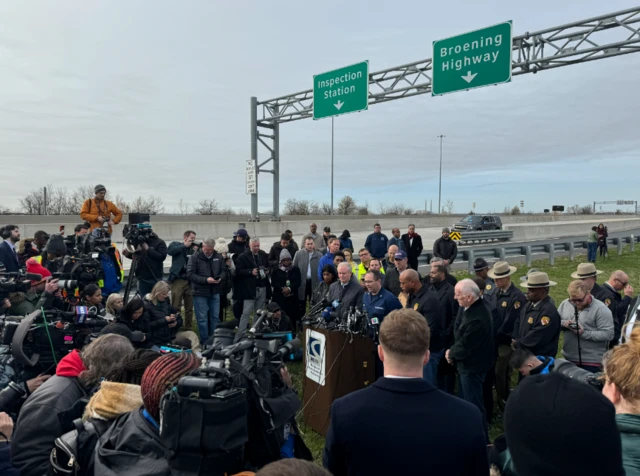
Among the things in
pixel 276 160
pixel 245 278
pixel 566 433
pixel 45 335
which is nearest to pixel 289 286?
pixel 245 278

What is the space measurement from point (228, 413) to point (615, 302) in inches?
253

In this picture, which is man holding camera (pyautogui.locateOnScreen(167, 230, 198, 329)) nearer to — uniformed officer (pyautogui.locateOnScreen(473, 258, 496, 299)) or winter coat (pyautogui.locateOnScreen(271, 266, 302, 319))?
winter coat (pyautogui.locateOnScreen(271, 266, 302, 319))

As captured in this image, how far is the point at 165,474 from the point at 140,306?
368 centimetres

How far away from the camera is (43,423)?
267 cm

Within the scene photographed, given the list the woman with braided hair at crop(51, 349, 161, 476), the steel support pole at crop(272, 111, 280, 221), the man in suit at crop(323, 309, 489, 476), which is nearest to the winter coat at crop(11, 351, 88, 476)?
the woman with braided hair at crop(51, 349, 161, 476)

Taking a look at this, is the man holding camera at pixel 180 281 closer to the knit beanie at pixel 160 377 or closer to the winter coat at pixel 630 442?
the knit beanie at pixel 160 377

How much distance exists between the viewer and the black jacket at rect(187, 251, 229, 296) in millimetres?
7914

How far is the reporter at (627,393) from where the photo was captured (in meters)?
1.78

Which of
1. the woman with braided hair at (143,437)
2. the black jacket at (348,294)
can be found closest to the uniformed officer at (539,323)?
the black jacket at (348,294)

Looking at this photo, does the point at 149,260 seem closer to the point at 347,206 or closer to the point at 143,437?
the point at 143,437

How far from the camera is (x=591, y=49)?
39.5 feet

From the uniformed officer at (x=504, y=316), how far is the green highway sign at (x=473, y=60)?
8694 millimetres

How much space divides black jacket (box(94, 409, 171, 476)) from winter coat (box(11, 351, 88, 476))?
2.13 ft

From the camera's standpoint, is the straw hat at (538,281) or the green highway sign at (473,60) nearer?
the straw hat at (538,281)
